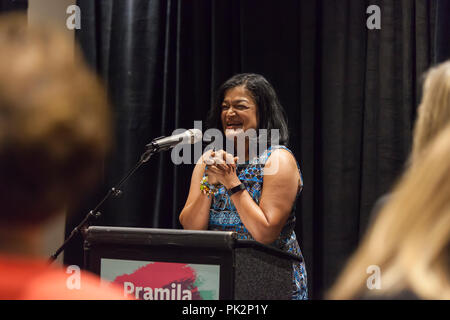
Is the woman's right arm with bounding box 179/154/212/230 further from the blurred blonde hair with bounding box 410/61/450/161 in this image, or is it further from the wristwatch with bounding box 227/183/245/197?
the blurred blonde hair with bounding box 410/61/450/161

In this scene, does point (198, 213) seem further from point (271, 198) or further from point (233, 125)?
point (233, 125)

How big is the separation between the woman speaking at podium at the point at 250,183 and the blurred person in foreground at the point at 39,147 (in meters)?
1.38

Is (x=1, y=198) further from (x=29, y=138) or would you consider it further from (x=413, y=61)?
(x=413, y=61)

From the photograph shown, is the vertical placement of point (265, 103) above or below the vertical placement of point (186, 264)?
above

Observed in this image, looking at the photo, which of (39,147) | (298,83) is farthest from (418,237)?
(298,83)

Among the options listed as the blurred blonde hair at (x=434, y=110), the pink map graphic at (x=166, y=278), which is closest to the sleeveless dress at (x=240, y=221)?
the pink map graphic at (x=166, y=278)

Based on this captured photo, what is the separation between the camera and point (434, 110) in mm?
788

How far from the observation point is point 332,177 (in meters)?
2.80

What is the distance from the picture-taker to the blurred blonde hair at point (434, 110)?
78cm

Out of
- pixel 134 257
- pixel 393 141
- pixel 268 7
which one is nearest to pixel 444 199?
pixel 134 257

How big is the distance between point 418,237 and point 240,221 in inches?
55.5

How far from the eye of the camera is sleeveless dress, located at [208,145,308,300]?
79.0 inches

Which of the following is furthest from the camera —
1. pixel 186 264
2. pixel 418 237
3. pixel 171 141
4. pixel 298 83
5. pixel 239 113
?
pixel 298 83

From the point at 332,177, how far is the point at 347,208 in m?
0.18
